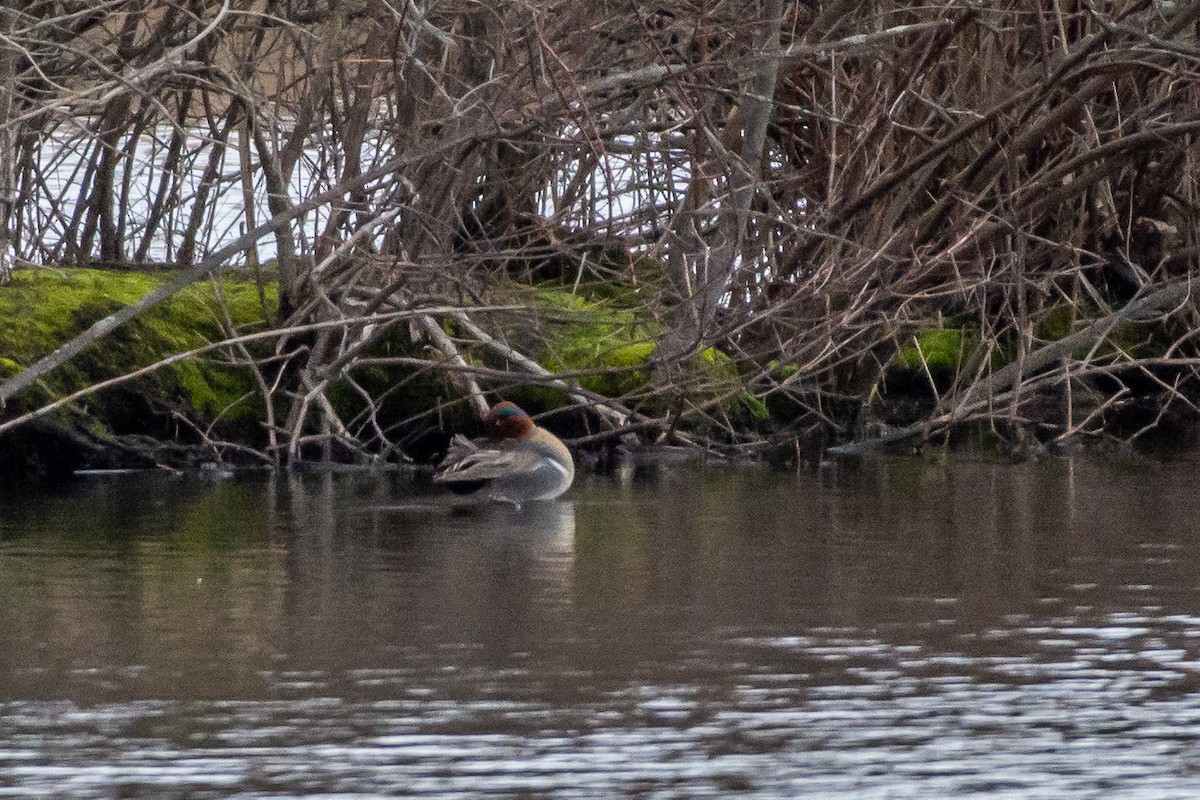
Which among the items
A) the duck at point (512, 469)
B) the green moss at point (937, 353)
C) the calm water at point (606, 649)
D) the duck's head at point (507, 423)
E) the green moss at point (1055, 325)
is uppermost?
the green moss at point (1055, 325)

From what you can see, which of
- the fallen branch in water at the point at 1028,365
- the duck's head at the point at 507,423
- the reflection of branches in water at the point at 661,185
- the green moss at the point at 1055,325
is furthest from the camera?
the green moss at the point at 1055,325

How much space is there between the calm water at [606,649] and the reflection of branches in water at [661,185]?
7.03 feet

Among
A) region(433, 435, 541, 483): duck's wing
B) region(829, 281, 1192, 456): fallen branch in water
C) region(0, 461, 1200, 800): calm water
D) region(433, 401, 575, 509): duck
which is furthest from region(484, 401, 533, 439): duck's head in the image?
region(829, 281, 1192, 456): fallen branch in water

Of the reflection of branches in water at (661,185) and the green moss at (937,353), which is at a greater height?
the reflection of branches in water at (661,185)

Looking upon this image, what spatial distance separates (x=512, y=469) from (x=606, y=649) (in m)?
4.84

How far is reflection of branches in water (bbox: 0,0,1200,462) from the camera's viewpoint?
12.7m

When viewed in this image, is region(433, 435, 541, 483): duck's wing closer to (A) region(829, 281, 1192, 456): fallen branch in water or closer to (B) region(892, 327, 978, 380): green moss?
(A) region(829, 281, 1192, 456): fallen branch in water

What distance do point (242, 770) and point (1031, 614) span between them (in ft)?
10.5

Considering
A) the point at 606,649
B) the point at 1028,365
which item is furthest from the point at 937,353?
the point at 606,649

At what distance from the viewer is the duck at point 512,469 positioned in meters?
11.6

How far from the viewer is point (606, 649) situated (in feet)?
22.5

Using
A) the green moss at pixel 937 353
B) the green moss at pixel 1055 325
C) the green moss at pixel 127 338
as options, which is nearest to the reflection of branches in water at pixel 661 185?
the green moss at pixel 1055 325

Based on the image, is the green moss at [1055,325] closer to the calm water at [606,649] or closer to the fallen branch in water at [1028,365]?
the fallen branch in water at [1028,365]

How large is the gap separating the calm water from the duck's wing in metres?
0.42
